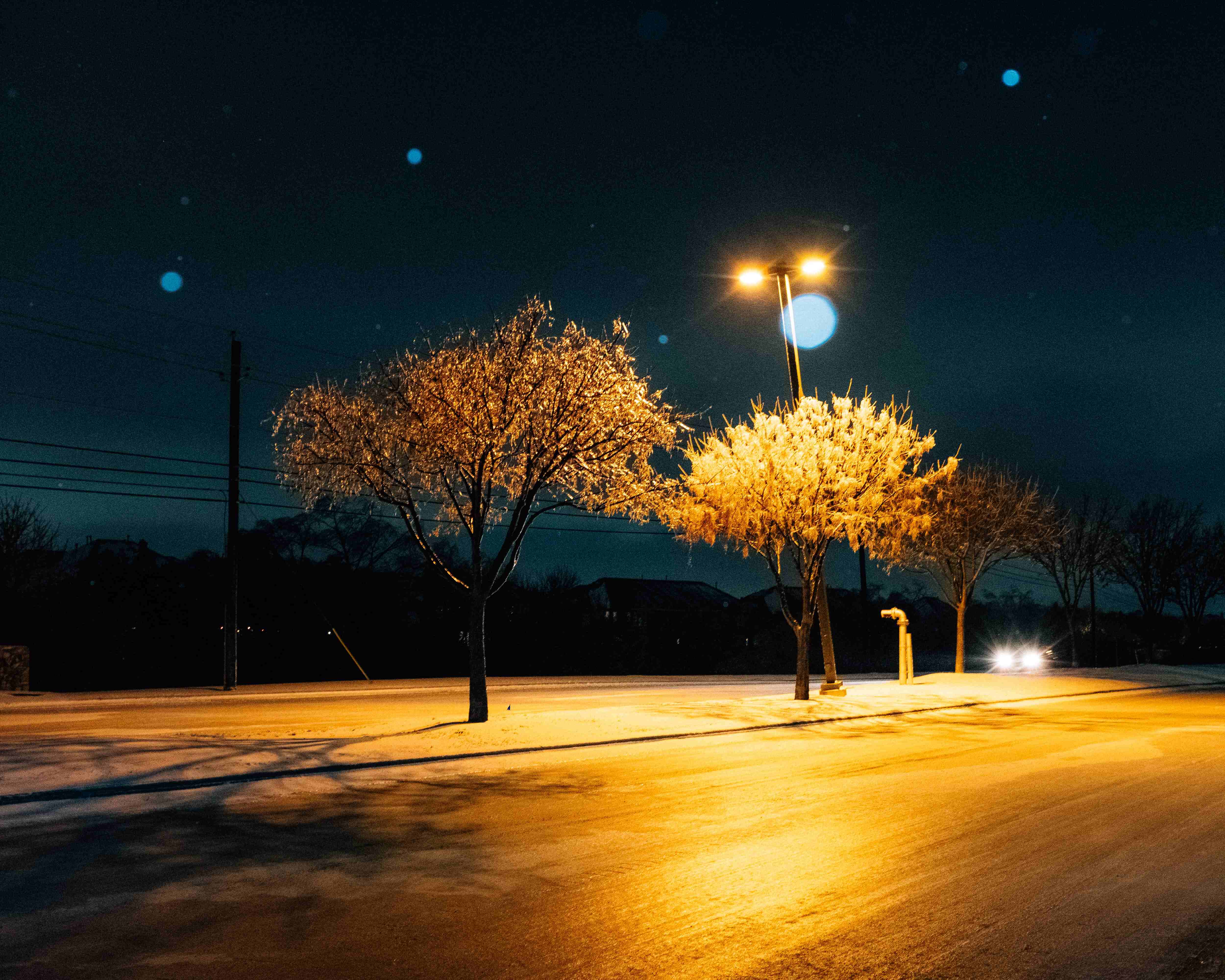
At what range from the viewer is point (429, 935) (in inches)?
229

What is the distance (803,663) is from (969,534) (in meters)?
14.6

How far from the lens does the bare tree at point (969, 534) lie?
1358 inches

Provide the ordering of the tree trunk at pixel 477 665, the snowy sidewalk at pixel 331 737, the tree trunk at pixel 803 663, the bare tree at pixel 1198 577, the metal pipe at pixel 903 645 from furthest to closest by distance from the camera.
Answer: the bare tree at pixel 1198 577 < the metal pipe at pixel 903 645 < the tree trunk at pixel 803 663 < the tree trunk at pixel 477 665 < the snowy sidewalk at pixel 331 737

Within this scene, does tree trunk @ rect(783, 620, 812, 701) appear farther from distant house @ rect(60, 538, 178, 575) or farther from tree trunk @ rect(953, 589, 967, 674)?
distant house @ rect(60, 538, 178, 575)

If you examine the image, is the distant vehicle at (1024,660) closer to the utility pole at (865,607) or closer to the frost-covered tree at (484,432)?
the utility pole at (865,607)

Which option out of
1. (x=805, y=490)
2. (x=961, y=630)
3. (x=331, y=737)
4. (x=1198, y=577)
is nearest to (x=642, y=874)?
(x=331, y=737)

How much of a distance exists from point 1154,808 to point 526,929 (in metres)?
6.79

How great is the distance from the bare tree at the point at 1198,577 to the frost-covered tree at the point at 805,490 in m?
51.9

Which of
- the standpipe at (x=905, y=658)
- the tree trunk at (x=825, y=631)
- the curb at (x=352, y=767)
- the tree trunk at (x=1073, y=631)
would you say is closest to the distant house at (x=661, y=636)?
the tree trunk at (x=1073, y=631)

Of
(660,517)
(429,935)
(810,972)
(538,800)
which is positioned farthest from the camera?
(660,517)

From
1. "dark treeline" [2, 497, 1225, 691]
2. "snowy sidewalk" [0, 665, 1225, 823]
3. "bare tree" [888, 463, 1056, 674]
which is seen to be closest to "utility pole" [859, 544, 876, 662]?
"dark treeline" [2, 497, 1225, 691]

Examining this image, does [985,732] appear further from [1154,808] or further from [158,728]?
[158,728]

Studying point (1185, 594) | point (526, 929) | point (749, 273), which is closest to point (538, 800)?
point (526, 929)

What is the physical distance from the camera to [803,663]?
904 inches
